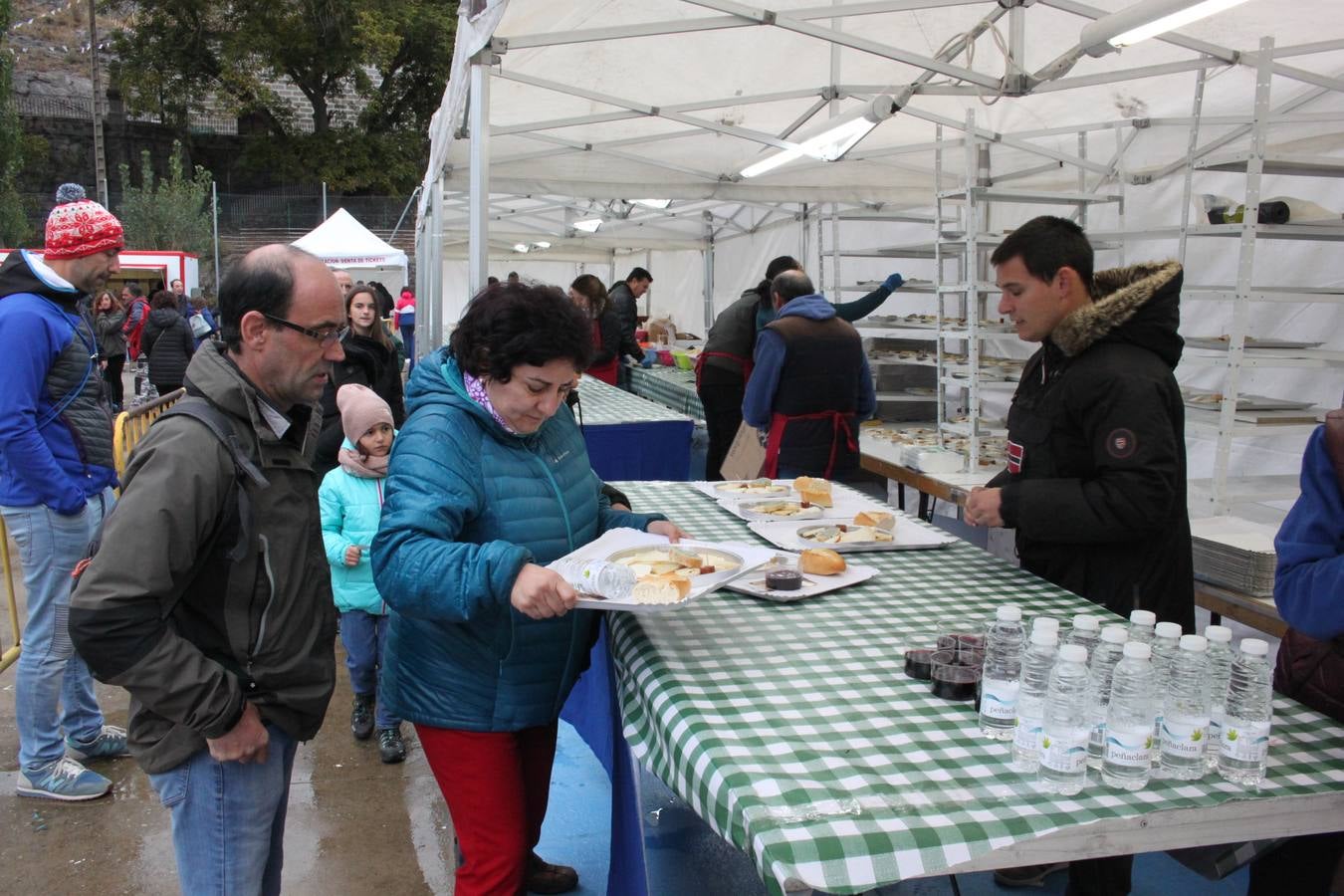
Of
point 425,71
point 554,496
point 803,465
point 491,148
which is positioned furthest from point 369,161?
point 554,496

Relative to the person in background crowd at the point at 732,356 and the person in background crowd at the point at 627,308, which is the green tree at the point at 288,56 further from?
the person in background crowd at the point at 732,356

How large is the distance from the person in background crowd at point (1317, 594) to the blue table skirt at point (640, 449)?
14.0ft

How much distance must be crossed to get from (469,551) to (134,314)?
15.6m

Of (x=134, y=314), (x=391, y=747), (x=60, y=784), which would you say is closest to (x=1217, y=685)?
(x=391, y=747)

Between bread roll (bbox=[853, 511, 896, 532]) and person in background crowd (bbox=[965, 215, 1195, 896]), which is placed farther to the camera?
bread roll (bbox=[853, 511, 896, 532])

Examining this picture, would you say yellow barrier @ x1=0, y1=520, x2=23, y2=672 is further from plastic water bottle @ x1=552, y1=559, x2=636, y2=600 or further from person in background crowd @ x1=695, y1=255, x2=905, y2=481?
person in background crowd @ x1=695, y1=255, x2=905, y2=481

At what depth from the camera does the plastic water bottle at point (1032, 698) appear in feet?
4.92

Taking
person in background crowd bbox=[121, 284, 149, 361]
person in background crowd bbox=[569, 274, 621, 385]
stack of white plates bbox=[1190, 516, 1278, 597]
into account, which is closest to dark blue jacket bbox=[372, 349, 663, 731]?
stack of white plates bbox=[1190, 516, 1278, 597]

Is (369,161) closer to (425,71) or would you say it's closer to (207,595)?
(425,71)

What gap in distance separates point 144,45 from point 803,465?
3549 centimetres

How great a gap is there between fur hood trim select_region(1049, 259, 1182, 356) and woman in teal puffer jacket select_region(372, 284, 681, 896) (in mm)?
1208

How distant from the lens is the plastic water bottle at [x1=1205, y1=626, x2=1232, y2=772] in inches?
59.7

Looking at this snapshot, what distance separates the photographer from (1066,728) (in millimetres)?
1430

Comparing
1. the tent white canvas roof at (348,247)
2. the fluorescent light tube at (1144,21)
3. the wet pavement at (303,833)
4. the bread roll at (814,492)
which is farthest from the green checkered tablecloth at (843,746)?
the tent white canvas roof at (348,247)
